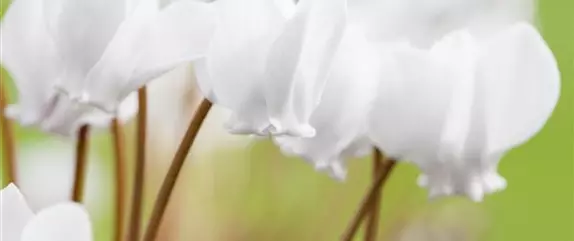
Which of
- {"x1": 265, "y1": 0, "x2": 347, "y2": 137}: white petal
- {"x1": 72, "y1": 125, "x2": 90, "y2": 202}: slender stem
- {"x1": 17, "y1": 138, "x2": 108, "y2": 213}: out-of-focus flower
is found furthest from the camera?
{"x1": 17, "y1": 138, "x2": 108, "y2": 213}: out-of-focus flower

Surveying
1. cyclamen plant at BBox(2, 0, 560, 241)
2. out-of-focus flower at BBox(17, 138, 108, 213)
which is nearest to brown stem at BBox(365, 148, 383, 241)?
cyclamen plant at BBox(2, 0, 560, 241)

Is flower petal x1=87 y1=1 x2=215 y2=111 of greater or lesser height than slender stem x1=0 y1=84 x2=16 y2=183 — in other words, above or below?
above

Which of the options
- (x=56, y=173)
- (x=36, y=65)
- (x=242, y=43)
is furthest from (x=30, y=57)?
(x=56, y=173)

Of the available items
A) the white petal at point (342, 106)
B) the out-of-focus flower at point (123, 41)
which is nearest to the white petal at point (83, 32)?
the out-of-focus flower at point (123, 41)

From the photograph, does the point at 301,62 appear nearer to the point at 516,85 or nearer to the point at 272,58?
the point at 272,58

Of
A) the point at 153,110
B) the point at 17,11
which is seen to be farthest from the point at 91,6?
the point at 153,110

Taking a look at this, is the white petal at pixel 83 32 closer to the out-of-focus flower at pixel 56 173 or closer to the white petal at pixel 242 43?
the white petal at pixel 242 43

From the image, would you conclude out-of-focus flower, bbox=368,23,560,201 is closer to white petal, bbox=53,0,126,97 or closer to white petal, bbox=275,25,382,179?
white petal, bbox=275,25,382,179

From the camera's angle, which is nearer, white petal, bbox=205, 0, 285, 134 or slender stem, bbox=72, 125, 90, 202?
white petal, bbox=205, 0, 285, 134
